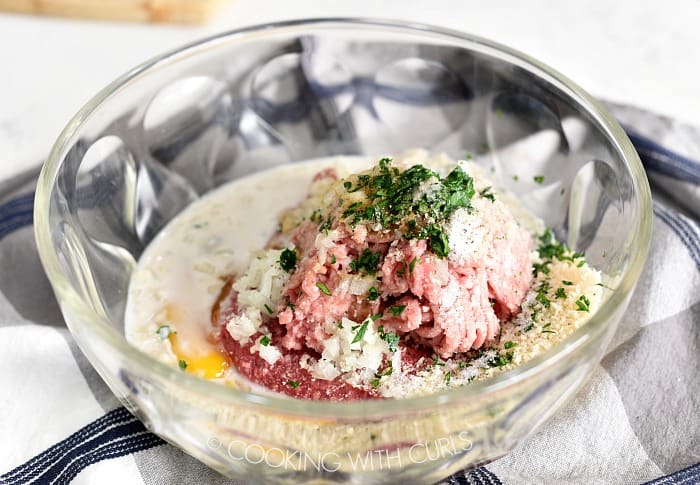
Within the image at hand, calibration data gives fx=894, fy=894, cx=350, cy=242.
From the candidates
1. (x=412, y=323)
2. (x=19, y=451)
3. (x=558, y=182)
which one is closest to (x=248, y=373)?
(x=412, y=323)

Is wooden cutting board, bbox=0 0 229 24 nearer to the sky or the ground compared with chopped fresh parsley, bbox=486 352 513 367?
nearer to the sky

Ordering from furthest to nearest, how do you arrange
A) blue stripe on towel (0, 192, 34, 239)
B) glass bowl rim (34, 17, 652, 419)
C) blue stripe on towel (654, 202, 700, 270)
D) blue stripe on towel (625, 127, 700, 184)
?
blue stripe on towel (625, 127, 700, 184)
blue stripe on towel (0, 192, 34, 239)
blue stripe on towel (654, 202, 700, 270)
glass bowl rim (34, 17, 652, 419)

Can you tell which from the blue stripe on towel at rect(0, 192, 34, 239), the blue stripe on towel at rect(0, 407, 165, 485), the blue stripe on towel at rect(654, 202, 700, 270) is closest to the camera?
the blue stripe on towel at rect(0, 407, 165, 485)

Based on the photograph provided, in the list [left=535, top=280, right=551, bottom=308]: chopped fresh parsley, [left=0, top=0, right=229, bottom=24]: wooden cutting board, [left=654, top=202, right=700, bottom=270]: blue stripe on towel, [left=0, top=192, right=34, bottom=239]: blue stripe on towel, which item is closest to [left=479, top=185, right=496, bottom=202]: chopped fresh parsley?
[left=535, top=280, right=551, bottom=308]: chopped fresh parsley

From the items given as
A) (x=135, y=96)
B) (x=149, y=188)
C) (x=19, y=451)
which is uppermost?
(x=135, y=96)

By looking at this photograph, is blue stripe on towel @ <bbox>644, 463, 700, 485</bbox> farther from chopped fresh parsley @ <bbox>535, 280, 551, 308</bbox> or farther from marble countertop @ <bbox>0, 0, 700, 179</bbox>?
marble countertop @ <bbox>0, 0, 700, 179</bbox>

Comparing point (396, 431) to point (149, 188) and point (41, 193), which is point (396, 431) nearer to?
point (41, 193)

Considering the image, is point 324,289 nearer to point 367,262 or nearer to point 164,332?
point 367,262
